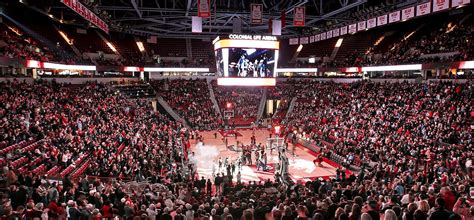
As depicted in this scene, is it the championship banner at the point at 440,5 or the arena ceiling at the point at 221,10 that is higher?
the arena ceiling at the point at 221,10

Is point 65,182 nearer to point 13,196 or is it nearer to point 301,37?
point 13,196

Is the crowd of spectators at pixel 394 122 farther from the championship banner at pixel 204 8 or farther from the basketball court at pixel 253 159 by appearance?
the championship banner at pixel 204 8

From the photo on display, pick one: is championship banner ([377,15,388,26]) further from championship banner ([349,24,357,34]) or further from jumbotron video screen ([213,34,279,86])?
jumbotron video screen ([213,34,279,86])

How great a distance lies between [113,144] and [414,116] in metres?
19.7

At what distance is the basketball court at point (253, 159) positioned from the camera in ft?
68.6

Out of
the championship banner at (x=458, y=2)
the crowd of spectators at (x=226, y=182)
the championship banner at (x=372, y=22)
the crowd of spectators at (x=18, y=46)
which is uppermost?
the championship banner at (x=372, y=22)

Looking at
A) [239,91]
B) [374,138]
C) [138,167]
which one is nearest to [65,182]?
[138,167]

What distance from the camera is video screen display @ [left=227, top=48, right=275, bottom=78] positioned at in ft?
75.8

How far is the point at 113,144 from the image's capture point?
1984 centimetres

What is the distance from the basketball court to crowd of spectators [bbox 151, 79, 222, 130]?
4142 mm

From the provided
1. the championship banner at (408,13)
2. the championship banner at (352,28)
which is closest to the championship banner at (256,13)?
the championship banner at (408,13)

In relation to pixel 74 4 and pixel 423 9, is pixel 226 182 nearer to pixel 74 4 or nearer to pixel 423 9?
pixel 74 4

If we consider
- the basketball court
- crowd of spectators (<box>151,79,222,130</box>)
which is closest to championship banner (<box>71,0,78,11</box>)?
the basketball court

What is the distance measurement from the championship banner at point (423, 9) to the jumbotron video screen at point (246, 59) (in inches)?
390
